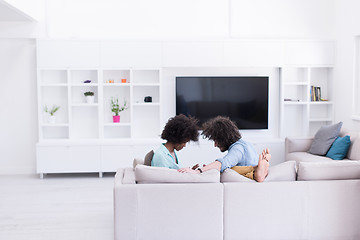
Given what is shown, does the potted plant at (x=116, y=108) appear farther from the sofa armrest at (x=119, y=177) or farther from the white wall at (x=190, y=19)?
the sofa armrest at (x=119, y=177)

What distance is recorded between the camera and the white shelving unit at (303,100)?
7.04 m

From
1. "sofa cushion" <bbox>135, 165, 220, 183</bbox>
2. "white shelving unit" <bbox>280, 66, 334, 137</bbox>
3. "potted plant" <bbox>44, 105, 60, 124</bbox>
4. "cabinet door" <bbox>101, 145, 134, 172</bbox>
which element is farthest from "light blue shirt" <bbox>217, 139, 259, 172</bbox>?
"potted plant" <bbox>44, 105, 60, 124</bbox>

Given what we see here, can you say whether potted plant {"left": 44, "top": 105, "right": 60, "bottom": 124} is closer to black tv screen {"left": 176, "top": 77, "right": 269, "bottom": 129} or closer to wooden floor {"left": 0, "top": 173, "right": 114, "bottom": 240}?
wooden floor {"left": 0, "top": 173, "right": 114, "bottom": 240}

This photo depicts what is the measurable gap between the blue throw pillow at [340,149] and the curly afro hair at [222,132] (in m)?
2.38

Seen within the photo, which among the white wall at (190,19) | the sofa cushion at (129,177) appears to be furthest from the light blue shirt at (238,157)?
the white wall at (190,19)

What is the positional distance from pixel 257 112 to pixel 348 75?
1445 millimetres

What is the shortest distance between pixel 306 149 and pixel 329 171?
2.80m

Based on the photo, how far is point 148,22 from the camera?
6.84 m

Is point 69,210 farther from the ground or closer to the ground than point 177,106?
closer to the ground

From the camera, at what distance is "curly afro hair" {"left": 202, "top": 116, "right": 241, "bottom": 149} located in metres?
3.73

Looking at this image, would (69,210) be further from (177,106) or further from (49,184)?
(177,106)

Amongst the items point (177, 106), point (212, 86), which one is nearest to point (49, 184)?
point (177, 106)

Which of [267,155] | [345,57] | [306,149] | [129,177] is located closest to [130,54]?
[306,149]

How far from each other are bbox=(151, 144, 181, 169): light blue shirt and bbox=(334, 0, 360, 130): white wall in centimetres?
357
